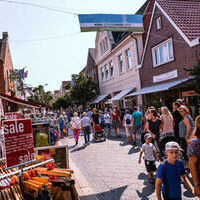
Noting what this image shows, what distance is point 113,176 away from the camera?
19.3ft

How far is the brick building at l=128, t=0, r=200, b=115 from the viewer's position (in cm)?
1290

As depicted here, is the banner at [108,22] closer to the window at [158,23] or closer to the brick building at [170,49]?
the brick building at [170,49]

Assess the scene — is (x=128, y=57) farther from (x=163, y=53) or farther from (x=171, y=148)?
(x=171, y=148)

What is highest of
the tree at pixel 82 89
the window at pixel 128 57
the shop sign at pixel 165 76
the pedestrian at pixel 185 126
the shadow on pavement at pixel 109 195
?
the window at pixel 128 57

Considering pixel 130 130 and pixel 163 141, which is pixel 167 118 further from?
pixel 130 130

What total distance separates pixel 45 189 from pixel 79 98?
26657 mm

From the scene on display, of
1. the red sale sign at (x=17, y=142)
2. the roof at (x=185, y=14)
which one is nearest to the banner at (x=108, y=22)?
the roof at (x=185, y=14)

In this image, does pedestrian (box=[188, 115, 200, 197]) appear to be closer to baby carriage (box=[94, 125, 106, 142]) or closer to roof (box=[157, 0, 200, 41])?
baby carriage (box=[94, 125, 106, 142])

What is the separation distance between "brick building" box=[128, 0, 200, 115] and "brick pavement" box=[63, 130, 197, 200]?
6.46 m

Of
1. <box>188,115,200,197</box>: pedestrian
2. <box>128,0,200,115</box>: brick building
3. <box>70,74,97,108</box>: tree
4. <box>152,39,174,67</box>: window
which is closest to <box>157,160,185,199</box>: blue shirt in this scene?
<box>188,115,200,197</box>: pedestrian

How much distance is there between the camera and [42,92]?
4809cm

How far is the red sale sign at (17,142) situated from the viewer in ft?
9.29

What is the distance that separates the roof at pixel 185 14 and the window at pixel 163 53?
4.35ft

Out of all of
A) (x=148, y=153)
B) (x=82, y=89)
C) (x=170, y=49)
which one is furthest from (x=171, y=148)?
(x=82, y=89)
